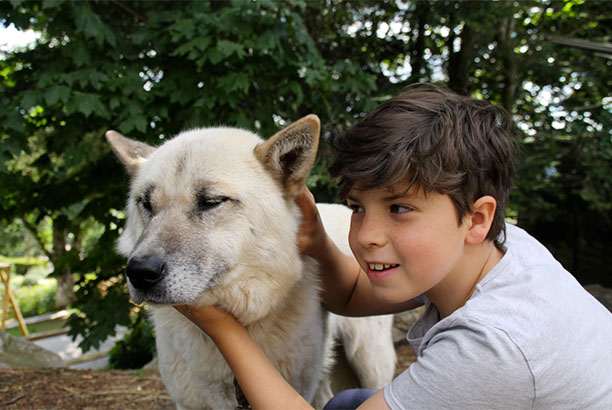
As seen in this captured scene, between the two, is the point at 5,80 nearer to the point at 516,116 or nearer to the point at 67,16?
the point at 67,16

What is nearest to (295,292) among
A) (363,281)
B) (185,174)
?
(363,281)

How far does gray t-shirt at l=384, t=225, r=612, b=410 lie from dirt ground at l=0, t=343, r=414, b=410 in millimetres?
2483

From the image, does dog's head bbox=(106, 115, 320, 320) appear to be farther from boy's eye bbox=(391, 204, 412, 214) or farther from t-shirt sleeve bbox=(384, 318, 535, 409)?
t-shirt sleeve bbox=(384, 318, 535, 409)

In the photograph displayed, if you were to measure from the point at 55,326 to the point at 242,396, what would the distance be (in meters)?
12.7

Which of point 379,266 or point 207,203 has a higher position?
point 207,203

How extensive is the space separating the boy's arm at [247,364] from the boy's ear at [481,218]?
2.59ft

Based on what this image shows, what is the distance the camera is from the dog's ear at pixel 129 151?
2080mm

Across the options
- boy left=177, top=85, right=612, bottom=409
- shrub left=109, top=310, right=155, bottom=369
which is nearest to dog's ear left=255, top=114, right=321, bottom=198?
boy left=177, top=85, right=612, bottom=409

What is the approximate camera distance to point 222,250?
1.69 meters

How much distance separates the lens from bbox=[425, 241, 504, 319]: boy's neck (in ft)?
5.08

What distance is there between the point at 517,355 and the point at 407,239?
437mm

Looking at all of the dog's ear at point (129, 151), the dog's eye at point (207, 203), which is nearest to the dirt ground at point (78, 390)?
the dog's ear at point (129, 151)

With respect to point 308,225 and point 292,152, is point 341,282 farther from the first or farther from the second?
point 292,152

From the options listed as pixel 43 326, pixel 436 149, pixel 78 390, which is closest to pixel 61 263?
pixel 78 390
